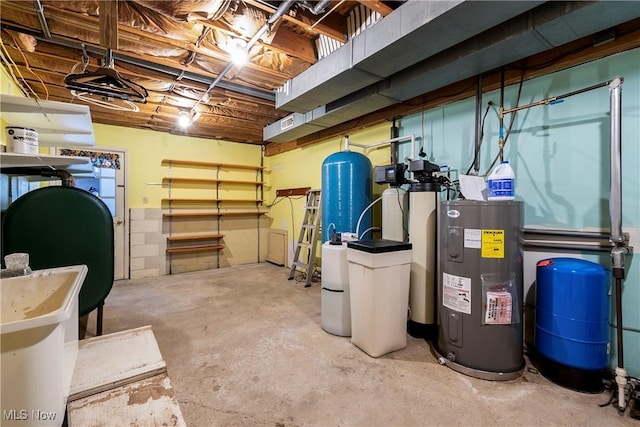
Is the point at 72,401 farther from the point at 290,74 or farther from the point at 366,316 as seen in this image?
the point at 290,74

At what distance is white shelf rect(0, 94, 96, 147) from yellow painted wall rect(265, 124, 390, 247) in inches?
111

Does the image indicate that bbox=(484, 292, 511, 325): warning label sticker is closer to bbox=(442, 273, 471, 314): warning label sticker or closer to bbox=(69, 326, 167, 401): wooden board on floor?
bbox=(442, 273, 471, 314): warning label sticker

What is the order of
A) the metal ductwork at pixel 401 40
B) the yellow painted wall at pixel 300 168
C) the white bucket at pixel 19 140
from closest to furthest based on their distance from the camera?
the white bucket at pixel 19 140
the metal ductwork at pixel 401 40
the yellow painted wall at pixel 300 168

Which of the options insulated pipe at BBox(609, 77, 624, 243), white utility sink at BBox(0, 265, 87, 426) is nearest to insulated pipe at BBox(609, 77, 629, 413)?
insulated pipe at BBox(609, 77, 624, 243)

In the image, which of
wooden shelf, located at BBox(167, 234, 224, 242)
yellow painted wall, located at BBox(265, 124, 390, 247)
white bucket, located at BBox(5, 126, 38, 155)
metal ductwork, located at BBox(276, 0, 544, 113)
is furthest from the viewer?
wooden shelf, located at BBox(167, 234, 224, 242)

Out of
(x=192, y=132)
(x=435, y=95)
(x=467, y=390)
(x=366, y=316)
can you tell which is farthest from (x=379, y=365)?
(x=192, y=132)

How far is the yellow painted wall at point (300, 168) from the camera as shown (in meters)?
3.58

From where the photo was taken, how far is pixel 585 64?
196 cm

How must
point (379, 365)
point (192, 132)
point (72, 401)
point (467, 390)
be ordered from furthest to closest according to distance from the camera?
point (192, 132) < point (379, 365) < point (467, 390) < point (72, 401)

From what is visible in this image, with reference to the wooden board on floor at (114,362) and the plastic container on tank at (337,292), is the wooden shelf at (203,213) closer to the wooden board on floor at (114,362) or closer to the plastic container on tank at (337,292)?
the plastic container on tank at (337,292)

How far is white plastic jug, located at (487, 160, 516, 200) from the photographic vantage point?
1863 millimetres

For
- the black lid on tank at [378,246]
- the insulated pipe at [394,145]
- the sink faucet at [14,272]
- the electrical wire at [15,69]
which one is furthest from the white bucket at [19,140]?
the insulated pipe at [394,145]

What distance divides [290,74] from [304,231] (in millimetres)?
2348
